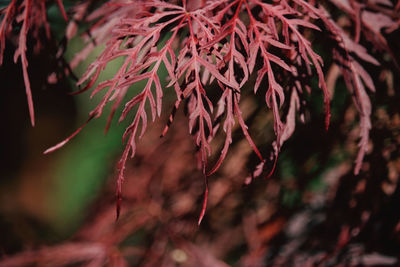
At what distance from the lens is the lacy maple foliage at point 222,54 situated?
442mm

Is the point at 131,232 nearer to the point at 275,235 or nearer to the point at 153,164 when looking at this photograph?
the point at 153,164

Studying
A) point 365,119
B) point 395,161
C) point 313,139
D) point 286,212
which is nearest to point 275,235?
point 286,212

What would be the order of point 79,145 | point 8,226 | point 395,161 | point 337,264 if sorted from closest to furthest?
point 395,161 → point 337,264 → point 8,226 → point 79,145

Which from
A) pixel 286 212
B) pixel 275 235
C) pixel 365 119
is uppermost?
pixel 365 119

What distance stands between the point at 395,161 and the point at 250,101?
21.6 inches

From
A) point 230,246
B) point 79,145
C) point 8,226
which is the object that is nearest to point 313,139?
point 230,246

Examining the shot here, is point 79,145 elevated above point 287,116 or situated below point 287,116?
below

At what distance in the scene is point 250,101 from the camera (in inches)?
44.7

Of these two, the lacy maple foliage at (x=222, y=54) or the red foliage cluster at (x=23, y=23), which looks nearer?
the lacy maple foliage at (x=222, y=54)

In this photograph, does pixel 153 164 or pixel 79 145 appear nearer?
pixel 153 164

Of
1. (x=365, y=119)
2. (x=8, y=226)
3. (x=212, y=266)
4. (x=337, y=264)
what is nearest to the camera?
(x=365, y=119)

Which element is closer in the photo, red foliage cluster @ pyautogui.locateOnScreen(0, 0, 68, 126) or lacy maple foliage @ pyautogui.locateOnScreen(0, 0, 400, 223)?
lacy maple foliage @ pyautogui.locateOnScreen(0, 0, 400, 223)

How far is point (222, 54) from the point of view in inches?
24.1

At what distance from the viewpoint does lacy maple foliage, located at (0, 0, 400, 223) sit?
44 centimetres
